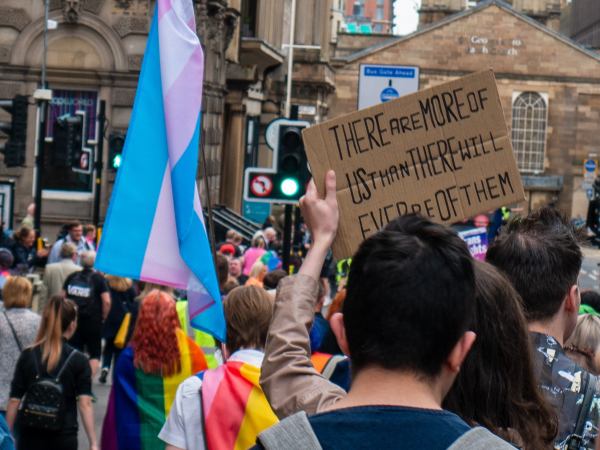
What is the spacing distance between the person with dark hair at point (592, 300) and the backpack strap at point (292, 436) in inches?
256

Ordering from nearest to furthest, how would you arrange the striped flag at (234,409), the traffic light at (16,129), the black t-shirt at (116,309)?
the striped flag at (234,409) < the black t-shirt at (116,309) < the traffic light at (16,129)

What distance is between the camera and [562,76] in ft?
253

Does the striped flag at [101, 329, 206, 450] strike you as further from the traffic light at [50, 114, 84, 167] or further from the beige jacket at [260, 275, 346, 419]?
the traffic light at [50, 114, 84, 167]

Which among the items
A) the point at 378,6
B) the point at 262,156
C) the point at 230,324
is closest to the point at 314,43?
the point at 262,156

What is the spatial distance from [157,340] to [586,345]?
2258mm

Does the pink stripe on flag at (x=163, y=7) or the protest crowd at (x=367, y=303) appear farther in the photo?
the pink stripe on flag at (x=163, y=7)

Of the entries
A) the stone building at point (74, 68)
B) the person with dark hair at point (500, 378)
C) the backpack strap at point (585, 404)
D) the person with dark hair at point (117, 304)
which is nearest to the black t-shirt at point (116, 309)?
the person with dark hair at point (117, 304)

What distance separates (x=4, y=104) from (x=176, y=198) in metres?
13.9

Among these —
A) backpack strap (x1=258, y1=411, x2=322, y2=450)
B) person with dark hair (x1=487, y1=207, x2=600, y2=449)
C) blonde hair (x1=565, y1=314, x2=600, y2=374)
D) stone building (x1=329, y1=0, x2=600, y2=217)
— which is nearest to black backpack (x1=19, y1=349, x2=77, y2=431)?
blonde hair (x1=565, y1=314, x2=600, y2=374)

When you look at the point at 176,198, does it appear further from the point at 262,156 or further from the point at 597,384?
the point at 262,156

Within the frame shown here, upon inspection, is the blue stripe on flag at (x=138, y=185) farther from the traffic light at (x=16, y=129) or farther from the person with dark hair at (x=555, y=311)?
the traffic light at (x=16, y=129)

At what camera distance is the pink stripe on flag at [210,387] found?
16.7ft

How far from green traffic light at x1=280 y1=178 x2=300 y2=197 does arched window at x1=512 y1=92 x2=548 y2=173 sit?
211ft

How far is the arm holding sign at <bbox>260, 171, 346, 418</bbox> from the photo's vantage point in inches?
129
